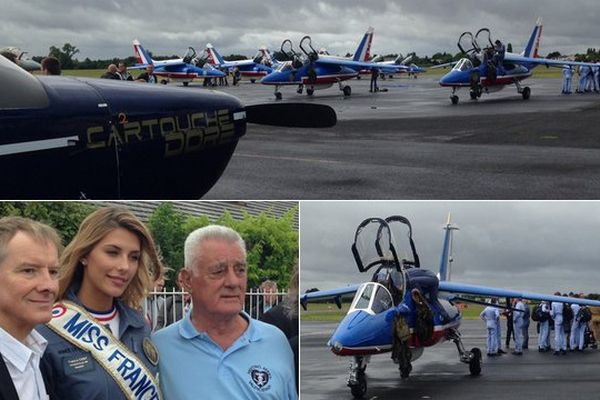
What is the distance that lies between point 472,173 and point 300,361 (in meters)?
10.7

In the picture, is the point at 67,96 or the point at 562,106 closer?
the point at 67,96

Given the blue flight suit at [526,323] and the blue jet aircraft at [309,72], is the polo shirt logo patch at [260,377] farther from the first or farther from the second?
the blue jet aircraft at [309,72]

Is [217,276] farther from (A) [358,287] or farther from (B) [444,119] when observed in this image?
(B) [444,119]

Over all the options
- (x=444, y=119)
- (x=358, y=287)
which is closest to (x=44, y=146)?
(x=358, y=287)

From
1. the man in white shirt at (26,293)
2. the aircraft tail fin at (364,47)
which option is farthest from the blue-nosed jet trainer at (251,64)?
the man in white shirt at (26,293)

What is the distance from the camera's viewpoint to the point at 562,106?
28.8m

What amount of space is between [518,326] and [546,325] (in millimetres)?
835

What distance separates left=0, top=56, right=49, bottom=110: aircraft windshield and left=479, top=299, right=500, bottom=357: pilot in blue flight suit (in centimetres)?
939

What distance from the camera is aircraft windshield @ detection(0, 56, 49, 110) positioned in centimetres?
395

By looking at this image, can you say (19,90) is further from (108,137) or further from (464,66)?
(464,66)

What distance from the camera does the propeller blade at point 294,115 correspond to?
21.4 ft

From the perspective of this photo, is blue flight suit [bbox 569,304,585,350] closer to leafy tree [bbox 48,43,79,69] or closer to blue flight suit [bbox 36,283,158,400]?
blue flight suit [bbox 36,283,158,400]

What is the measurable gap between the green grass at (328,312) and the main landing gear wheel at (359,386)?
541 millimetres

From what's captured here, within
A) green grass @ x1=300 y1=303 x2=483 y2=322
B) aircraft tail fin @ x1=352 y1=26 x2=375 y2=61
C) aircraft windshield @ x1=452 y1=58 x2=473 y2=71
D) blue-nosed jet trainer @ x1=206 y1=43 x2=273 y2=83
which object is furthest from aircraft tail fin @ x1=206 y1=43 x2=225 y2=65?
green grass @ x1=300 y1=303 x2=483 y2=322
